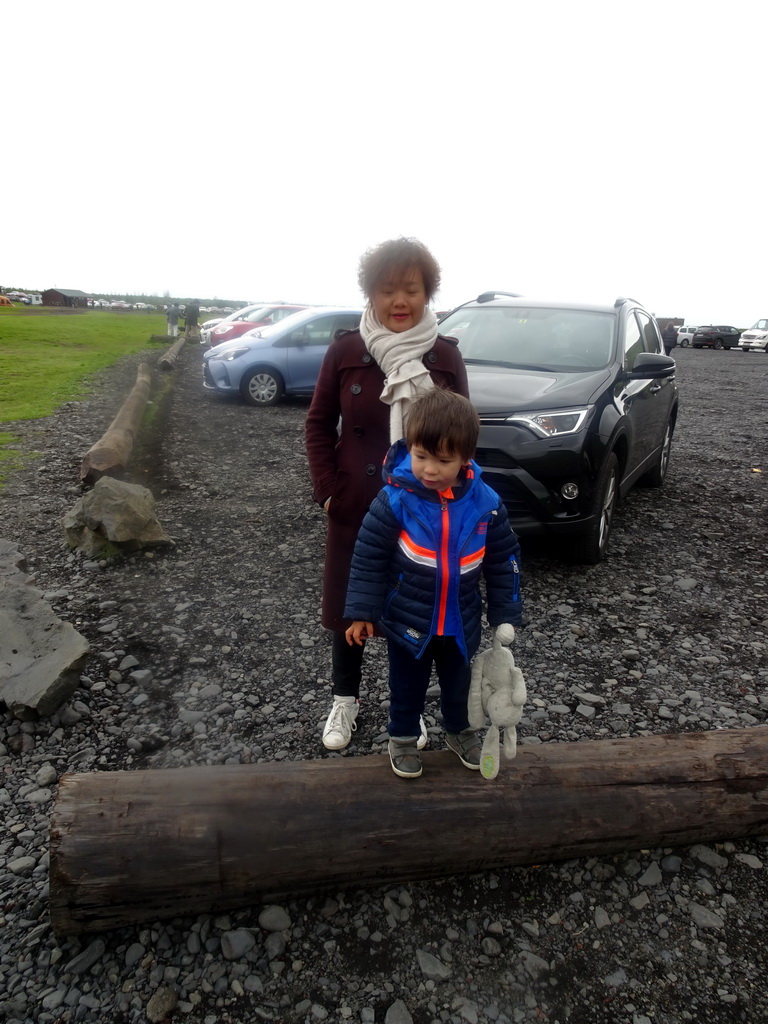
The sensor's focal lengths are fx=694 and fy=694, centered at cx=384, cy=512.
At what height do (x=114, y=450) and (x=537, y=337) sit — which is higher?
(x=537, y=337)

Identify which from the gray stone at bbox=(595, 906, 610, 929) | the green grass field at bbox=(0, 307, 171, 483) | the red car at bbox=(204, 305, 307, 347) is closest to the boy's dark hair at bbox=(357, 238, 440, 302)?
the gray stone at bbox=(595, 906, 610, 929)

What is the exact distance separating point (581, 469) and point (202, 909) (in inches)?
136

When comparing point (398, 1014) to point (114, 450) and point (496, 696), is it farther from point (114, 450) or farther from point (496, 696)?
point (114, 450)

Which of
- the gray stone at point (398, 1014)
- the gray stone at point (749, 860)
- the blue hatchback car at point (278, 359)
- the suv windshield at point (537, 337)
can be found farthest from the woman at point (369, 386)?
the blue hatchback car at point (278, 359)

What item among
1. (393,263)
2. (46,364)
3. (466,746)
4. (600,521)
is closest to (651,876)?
(466,746)

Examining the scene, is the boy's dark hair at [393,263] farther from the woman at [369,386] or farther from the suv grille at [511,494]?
the suv grille at [511,494]

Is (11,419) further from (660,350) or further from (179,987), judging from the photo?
(179,987)

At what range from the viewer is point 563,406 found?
4.74 m

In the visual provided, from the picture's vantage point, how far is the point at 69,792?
2.05m

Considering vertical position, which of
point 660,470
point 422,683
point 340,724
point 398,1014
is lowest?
point 398,1014

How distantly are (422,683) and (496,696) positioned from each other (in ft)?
1.07

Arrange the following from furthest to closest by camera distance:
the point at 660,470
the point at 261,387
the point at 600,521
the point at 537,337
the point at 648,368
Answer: the point at 261,387 → the point at 660,470 → the point at 537,337 → the point at 648,368 → the point at 600,521

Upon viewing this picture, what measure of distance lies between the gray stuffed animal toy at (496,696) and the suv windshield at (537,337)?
139 inches

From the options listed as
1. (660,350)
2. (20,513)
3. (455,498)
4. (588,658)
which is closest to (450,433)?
(455,498)
